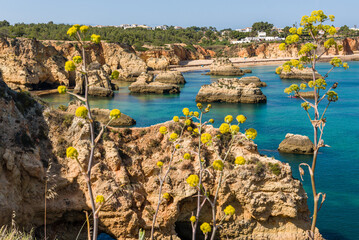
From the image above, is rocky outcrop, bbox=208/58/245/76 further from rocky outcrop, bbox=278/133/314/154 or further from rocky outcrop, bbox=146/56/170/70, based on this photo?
rocky outcrop, bbox=278/133/314/154

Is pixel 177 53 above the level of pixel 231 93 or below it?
above

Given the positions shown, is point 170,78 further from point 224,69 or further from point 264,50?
point 264,50

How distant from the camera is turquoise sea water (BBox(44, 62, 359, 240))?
75.2 feet

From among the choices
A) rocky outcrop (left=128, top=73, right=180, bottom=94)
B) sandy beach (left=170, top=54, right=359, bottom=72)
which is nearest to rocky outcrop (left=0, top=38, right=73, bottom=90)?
rocky outcrop (left=128, top=73, right=180, bottom=94)

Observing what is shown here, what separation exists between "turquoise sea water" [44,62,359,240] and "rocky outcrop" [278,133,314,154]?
2.44ft

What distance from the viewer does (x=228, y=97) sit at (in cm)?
5888

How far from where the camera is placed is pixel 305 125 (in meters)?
44.8

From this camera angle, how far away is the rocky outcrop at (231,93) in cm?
5825

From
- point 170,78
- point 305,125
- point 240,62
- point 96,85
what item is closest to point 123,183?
point 305,125

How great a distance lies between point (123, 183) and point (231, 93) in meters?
44.3

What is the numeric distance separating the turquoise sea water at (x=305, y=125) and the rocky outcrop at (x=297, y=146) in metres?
0.74

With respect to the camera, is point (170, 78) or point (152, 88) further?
point (170, 78)

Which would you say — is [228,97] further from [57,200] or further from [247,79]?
[57,200]

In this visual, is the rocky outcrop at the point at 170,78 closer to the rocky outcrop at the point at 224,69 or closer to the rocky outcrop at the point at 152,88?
the rocky outcrop at the point at 152,88
